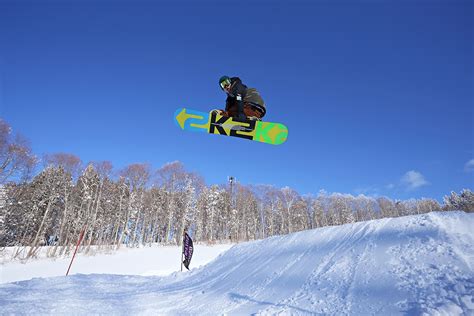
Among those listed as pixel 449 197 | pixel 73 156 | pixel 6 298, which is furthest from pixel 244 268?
pixel 449 197

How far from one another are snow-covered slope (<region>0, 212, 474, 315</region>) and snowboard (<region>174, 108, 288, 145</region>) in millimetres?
3872

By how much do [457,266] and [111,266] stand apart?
22063mm

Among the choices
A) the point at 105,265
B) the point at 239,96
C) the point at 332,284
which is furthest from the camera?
the point at 105,265

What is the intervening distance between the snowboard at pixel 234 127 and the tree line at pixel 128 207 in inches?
377

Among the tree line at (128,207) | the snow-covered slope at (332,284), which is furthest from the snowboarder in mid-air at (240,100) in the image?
the tree line at (128,207)

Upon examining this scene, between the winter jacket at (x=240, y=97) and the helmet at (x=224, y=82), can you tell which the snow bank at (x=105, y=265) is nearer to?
the winter jacket at (x=240, y=97)

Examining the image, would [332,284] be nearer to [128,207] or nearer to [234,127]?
[234,127]

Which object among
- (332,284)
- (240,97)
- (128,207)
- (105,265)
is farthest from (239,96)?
(128,207)

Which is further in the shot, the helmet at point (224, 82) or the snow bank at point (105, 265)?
the snow bank at point (105, 265)

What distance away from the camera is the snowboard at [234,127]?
295 inches

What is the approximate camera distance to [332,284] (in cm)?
559

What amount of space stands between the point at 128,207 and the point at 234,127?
26663 mm

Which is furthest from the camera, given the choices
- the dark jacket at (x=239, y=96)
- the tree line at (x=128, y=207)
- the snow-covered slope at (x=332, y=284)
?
the tree line at (x=128, y=207)

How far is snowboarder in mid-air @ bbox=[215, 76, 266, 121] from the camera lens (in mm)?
6441
